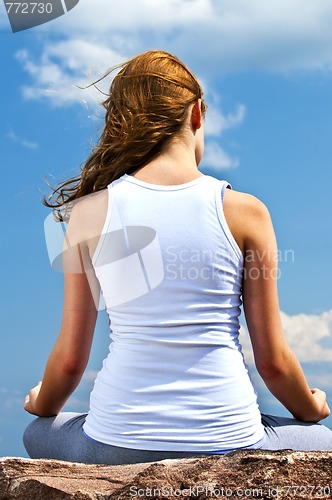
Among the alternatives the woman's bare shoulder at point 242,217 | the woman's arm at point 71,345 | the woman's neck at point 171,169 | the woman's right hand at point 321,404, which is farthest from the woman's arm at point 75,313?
the woman's right hand at point 321,404

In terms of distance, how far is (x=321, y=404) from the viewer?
2719mm

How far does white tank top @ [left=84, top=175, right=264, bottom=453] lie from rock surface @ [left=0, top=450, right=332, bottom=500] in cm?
26

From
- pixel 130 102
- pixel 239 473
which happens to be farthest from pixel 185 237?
pixel 239 473

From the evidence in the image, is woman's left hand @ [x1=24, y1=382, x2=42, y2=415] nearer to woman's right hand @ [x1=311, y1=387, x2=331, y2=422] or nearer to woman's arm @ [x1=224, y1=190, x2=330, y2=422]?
woman's arm @ [x1=224, y1=190, x2=330, y2=422]

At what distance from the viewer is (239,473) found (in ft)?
6.32

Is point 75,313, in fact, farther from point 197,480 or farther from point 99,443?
point 197,480

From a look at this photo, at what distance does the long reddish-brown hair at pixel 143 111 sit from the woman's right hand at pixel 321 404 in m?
1.15

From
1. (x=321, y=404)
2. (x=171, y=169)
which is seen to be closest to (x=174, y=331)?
(x=171, y=169)

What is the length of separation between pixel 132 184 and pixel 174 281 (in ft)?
1.33

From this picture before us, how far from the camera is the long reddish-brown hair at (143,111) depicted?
2.63m

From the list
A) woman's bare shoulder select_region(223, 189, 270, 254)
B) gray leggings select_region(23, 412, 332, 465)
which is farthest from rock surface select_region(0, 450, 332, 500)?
woman's bare shoulder select_region(223, 189, 270, 254)

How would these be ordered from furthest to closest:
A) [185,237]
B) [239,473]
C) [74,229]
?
[74,229], [185,237], [239,473]

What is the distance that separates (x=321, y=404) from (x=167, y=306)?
82 cm

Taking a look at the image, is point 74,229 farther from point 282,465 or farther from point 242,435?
point 282,465
